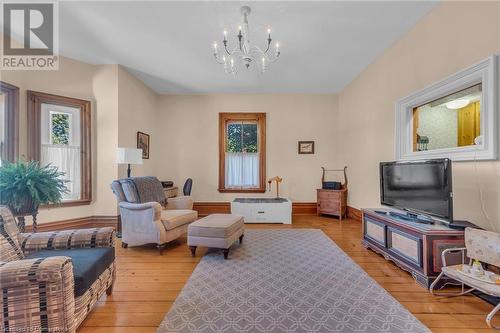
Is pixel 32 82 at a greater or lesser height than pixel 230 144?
greater

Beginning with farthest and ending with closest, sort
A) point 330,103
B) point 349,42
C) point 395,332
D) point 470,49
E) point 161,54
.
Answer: point 330,103, point 161,54, point 349,42, point 470,49, point 395,332

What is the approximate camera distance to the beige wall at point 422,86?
82.2 inches

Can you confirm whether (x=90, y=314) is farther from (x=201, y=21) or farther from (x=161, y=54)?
(x=161, y=54)

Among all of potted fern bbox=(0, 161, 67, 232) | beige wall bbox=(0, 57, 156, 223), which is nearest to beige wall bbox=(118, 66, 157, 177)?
beige wall bbox=(0, 57, 156, 223)

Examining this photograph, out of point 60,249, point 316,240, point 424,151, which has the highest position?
point 424,151

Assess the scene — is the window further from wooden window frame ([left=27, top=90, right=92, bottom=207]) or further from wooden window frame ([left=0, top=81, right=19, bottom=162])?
wooden window frame ([left=0, top=81, right=19, bottom=162])

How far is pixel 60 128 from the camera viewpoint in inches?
150

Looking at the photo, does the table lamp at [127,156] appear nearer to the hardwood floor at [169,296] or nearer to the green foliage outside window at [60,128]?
the green foliage outside window at [60,128]

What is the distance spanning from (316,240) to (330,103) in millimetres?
3613

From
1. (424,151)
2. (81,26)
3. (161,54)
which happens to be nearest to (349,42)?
(424,151)

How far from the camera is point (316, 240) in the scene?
3570mm

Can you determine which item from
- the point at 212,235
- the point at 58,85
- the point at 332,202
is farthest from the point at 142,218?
the point at 332,202

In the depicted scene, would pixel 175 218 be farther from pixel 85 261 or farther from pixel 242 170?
pixel 242 170

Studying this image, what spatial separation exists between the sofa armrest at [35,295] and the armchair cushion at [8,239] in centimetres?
34
